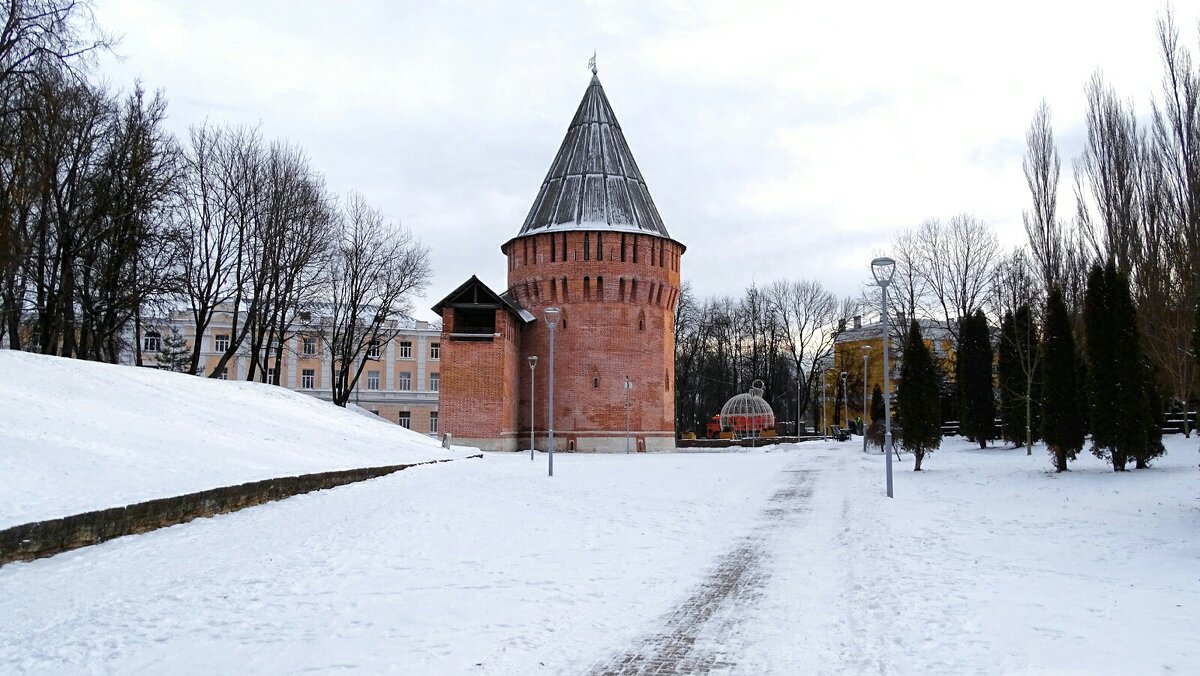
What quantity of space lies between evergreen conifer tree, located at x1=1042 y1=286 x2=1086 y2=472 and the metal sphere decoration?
33260mm

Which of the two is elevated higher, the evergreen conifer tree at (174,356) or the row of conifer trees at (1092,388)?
the evergreen conifer tree at (174,356)

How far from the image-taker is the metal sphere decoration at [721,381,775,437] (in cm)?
5322

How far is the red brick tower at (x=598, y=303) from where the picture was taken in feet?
137

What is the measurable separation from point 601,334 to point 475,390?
7054mm

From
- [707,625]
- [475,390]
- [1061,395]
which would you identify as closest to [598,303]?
[475,390]

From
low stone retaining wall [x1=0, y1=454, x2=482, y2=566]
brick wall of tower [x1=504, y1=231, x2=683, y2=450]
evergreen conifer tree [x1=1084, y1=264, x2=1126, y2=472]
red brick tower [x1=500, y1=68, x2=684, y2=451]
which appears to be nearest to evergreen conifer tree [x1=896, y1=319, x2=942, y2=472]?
evergreen conifer tree [x1=1084, y1=264, x2=1126, y2=472]

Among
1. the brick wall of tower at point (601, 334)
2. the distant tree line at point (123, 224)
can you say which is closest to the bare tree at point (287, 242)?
the distant tree line at point (123, 224)

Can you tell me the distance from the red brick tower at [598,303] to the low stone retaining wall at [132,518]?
2780 cm

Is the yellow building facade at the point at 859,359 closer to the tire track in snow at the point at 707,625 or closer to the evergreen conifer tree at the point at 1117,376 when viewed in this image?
the evergreen conifer tree at the point at 1117,376

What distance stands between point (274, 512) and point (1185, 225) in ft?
70.5

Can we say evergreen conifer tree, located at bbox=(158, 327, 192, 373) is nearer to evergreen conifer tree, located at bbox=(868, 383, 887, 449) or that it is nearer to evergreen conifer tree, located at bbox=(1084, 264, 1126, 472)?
evergreen conifer tree, located at bbox=(868, 383, 887, 449)

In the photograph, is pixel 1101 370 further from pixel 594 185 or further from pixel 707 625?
pixel 594 185

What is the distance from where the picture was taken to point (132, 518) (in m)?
9.10

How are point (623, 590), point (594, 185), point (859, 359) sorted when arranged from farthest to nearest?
point (859, 359)
point (594, 185)
point (623, 590)
